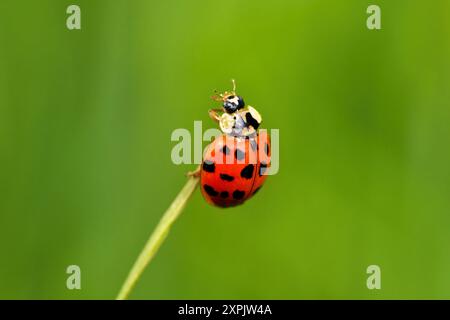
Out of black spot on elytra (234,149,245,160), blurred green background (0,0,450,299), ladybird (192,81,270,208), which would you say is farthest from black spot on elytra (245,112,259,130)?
blurred green background (0,0,450,299)

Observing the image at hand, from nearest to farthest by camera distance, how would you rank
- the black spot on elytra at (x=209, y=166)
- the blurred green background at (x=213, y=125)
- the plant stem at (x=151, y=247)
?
1. the plant stem at (x=151, y=247)
2. the black spot on elytra at (x=209, y=166)
3. the blurred green background at (x=213, y=125)

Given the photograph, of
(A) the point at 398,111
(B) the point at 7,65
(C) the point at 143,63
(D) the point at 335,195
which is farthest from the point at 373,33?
(B) the point at 7,65

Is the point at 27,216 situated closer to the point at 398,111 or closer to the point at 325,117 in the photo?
the point at 325,117

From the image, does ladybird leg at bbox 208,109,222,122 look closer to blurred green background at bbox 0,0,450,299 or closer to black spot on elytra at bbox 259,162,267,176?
black spot on elytra at bbox 259,162,267,176

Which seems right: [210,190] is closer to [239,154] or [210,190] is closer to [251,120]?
[239,154]

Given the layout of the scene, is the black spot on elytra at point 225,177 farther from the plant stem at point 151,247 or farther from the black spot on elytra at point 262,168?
the plant stem at point 151,247

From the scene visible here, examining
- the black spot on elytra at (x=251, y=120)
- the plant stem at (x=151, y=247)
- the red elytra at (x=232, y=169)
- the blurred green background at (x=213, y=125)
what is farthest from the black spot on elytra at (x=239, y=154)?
the plant stem at (x=151, y=247)

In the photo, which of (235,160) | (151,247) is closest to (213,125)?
(235,160)
